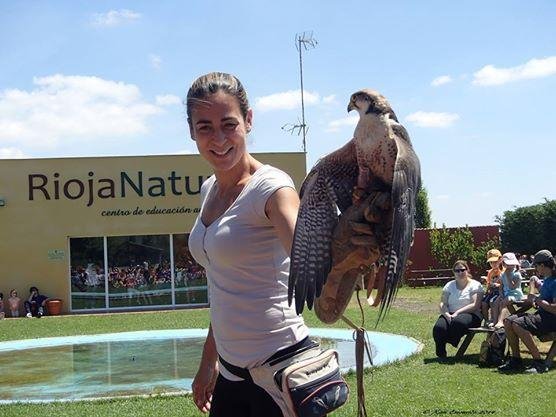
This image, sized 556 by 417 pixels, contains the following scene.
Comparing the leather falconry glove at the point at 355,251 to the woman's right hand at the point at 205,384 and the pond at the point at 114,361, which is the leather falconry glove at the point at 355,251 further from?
the pond at the point at 114,361

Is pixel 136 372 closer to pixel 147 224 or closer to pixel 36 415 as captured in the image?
pixel 36 415

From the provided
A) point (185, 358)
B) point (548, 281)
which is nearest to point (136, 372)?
point (185, 358)

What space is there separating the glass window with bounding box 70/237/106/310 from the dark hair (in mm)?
18212

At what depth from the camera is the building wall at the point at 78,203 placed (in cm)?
1903

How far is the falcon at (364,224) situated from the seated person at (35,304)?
17.6 meters

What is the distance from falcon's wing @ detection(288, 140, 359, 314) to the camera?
1.79 m

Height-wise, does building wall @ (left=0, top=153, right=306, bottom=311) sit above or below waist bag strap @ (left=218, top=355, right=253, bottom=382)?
above

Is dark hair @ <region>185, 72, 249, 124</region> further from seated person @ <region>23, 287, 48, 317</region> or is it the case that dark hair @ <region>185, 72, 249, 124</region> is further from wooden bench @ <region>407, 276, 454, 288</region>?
wooden bench @ <region>407, 276, 454, 288</region>

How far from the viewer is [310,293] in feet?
5.84

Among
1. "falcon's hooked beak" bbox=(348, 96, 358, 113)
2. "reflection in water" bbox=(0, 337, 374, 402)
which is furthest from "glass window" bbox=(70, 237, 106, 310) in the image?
"falcon's hooked beak" bbox=(348, 96, 358, 113)

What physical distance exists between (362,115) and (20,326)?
1442cm

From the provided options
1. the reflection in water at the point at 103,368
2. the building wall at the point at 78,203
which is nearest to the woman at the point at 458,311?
the reflection in water at the point at 103,368

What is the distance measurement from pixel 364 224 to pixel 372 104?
416 millimetres

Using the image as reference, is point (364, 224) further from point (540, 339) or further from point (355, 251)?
point (540, 339)
